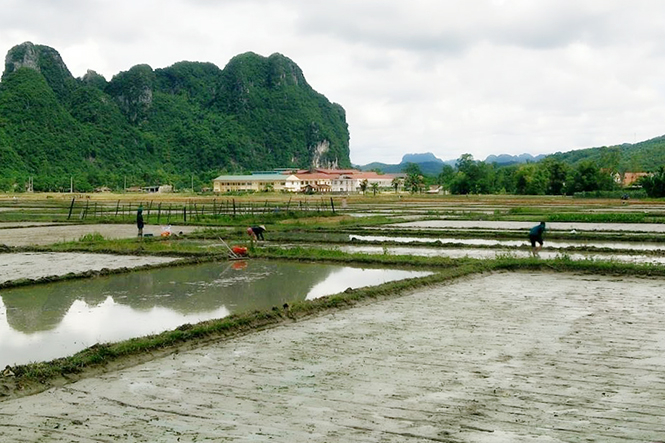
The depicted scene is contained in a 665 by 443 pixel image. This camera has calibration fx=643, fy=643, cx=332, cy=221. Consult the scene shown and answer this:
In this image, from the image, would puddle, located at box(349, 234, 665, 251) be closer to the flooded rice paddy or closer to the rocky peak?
the flooded rice paddy

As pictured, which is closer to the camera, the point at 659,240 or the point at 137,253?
the point at 137,253

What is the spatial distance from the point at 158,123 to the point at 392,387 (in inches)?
5260

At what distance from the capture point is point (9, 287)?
452 inches

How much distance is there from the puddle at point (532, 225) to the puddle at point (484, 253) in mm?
6972

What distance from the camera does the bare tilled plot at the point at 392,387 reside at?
4.49 meters

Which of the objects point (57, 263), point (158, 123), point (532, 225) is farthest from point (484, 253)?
point (158, 123)

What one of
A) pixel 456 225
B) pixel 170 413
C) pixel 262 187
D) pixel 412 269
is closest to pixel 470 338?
pixel 170 413

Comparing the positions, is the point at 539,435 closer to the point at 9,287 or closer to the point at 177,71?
the point at 9,287

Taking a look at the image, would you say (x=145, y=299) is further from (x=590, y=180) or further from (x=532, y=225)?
(x=590, y=180)

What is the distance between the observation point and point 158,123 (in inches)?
5207

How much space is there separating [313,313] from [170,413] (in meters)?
4.33

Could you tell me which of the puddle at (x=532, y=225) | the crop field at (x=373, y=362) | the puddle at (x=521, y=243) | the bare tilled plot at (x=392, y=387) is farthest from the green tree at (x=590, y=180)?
the bare tilled plot at (x=392, y=387)

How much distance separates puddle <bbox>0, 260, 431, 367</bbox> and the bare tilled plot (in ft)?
4.98

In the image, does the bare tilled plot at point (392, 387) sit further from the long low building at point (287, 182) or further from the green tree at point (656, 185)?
the long low building at point (287, 182)
